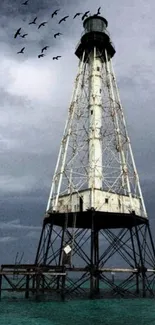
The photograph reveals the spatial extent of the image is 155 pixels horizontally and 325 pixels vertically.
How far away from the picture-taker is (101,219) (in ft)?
115

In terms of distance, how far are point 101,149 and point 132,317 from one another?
1630cm

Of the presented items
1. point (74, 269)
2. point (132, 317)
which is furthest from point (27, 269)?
point (132, 317)

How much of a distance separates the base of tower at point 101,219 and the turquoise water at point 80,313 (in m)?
7.39

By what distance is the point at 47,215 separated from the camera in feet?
110

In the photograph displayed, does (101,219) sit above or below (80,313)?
above

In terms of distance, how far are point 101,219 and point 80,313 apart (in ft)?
38.6

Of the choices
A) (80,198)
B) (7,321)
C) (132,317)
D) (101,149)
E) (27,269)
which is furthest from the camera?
(101,149)

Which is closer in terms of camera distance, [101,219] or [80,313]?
[80,313]

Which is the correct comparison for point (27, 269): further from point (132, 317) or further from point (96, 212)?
point (132, 317)

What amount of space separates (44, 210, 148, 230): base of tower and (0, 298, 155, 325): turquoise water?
24.2 feet

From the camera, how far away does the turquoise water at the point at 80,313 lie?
2131cm

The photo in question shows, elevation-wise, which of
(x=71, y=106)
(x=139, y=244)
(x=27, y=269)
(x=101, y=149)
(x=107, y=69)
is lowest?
(x=27, y=269)

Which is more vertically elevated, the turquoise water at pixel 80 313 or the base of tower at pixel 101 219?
the base of tower at pixel 101 219

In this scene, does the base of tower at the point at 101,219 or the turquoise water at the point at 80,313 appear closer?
the turquoise water at the point at 80,313
